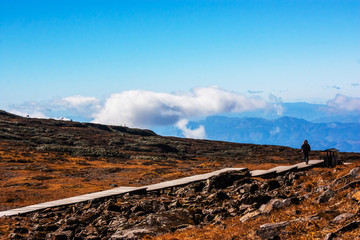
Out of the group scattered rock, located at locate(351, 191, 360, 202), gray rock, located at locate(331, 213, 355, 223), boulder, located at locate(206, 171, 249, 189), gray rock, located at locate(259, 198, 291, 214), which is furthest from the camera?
boulder, located at locate(206, 171, 249, 189)

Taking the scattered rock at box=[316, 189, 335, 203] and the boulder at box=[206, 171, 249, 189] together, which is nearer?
the scattered rock at box=[316, 189, 335, 203]

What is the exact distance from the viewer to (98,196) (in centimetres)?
1927

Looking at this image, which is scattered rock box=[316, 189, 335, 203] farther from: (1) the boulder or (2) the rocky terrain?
(1) the boulder

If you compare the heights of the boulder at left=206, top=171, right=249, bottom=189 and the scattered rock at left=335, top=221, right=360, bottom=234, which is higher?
the boulder at left=206, top=171, right=249, bottom=189

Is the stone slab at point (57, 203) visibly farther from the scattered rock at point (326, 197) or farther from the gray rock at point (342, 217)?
the gray rock at point (342, 217)

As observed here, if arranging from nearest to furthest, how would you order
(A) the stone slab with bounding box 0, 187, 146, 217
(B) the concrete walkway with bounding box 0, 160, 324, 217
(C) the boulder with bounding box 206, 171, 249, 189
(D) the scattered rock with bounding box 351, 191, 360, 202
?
(D) the scattered rock with bounding box 351, 191, 360, 202, (A) the stone slab with bounding box 0, 187, 146, 217, (B) the concrete walkway with bounding box 0, 160, 324, 217, (C) the boulder with bounding box 206, 171, 249, 189

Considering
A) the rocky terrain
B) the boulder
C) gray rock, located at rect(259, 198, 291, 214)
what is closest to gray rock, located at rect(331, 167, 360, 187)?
the rocky terrain

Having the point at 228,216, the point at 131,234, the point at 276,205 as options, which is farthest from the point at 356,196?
the point at 131,234

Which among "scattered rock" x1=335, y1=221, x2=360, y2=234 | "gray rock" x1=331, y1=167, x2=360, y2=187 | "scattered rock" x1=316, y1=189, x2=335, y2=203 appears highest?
"gray rock" x1=331, y1=167, x2=360, y2=187

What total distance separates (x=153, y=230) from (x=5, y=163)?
38.5m

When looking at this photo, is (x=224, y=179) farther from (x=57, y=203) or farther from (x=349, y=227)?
(x=349, y=227)

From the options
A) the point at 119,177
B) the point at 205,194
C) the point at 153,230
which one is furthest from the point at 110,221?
the point at 119,177

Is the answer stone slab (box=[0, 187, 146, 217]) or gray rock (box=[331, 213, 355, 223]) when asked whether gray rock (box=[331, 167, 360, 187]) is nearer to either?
gray rock (box=[331, 213, 355, 223])

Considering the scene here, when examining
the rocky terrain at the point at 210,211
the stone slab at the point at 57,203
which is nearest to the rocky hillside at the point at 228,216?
the rocky terrain at the point at 210,211
